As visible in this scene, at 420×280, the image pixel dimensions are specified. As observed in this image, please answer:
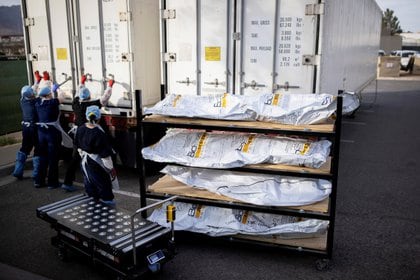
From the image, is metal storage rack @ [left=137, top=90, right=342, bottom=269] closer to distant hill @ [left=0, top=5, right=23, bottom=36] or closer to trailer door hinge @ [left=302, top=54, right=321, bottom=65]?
Answer: trailer door hinge @ [left=302, top=54, right=321, bottom=65]

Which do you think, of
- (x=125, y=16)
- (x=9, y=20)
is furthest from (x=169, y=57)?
(x=9, y=20)

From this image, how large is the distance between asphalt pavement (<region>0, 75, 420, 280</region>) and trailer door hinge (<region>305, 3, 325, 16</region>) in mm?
2918

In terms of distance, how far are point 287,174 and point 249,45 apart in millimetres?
2632

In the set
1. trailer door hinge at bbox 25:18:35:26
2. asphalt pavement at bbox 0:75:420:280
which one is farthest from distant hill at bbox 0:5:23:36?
asphalt pavement at bbox 0:75:420:280

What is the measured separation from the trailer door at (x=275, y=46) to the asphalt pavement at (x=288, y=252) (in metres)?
2.15

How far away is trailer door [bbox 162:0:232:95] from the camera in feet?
20.5

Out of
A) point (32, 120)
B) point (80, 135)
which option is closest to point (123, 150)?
point (32, 120)

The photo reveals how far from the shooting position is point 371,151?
9406 millimetres

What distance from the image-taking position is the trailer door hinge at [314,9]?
5.43 metres

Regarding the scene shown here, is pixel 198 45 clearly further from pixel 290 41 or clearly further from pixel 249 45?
pixel 290 41

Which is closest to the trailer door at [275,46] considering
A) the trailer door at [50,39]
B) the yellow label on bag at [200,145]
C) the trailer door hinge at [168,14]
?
the trailer door hinge at [168,14]

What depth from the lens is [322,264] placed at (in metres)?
4.32

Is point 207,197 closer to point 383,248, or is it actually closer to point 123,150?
point 383,248

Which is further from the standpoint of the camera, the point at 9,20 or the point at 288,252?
the point at 9,20
